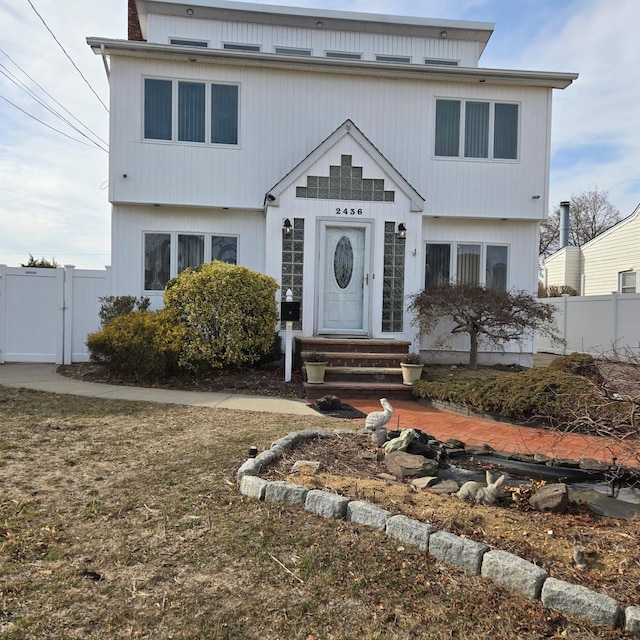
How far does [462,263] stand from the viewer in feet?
41.1

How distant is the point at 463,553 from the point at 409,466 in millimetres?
1586

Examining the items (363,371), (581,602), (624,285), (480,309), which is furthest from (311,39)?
(624,285)

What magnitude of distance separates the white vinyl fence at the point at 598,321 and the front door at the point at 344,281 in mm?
5741

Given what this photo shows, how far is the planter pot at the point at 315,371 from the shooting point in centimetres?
870

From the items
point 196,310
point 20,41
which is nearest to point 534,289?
point 196,310

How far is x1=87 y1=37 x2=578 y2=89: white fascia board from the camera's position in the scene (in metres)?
11.1

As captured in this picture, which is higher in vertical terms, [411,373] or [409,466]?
[411,373]

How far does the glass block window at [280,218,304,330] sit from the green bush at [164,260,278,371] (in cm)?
124

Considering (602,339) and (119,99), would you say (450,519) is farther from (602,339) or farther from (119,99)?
(602,339)

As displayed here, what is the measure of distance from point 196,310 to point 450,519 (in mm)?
6840

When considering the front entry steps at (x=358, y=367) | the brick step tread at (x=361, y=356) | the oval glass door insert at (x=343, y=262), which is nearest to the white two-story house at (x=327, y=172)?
the oval glass door insert at (x=343, y=262)

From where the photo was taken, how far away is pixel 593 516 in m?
3.80

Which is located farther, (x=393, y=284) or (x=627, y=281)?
(x=627, y=281)

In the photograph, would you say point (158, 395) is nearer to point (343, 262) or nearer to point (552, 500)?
point (343, 262)
